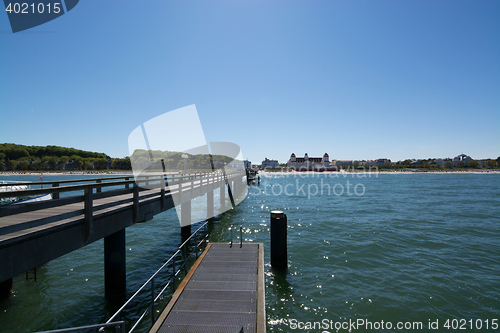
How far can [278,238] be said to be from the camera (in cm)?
1177

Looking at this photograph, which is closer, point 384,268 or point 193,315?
point 193,315

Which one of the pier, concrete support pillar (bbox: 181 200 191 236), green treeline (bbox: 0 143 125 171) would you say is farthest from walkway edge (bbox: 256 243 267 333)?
green treeline (bbox: 0 143 125 171)

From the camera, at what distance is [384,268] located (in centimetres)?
1321

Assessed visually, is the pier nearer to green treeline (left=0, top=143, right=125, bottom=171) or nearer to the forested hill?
green treeline (left=0, top=143, right=125, bottom=171)

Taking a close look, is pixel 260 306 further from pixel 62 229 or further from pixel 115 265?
pixel 115 265

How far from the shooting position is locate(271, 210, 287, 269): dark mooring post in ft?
37.9

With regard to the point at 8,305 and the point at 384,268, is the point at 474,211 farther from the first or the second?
the point at 8,305

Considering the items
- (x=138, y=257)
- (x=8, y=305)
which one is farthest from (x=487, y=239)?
(x=8, y=305)

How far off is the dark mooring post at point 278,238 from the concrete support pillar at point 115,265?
6132 millimetres

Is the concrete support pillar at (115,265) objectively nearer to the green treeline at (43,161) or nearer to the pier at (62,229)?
the pier at (62,229)

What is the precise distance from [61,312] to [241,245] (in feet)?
23.6

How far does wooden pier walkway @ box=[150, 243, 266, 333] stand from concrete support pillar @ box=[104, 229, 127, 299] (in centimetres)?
281

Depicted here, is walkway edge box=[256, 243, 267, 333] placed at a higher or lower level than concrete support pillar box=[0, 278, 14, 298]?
higher

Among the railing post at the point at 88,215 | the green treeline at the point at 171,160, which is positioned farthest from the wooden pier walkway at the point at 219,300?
the green treeline at the point at 171,160
